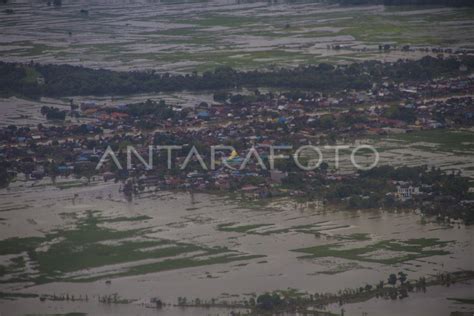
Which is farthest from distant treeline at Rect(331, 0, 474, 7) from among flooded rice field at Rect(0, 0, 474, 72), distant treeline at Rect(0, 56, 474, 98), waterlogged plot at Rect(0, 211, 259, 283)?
waterlogged plot at Rect(0, 211, 259, 283)

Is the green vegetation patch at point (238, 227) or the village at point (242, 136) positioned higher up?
the village at point (242, 136)

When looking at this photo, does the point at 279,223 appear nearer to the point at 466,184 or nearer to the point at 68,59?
the point at 466,184

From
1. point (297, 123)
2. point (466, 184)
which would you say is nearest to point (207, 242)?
point (466, 184)

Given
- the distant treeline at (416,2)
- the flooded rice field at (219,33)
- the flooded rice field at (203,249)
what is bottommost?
the flooded rice field at (203,249)

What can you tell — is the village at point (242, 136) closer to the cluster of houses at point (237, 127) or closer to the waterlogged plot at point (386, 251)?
the cluster of houses at point (237, 127)

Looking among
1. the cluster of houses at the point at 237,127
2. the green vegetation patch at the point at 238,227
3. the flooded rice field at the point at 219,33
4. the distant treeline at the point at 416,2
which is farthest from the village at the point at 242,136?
the distant treeline at the point at 416,2

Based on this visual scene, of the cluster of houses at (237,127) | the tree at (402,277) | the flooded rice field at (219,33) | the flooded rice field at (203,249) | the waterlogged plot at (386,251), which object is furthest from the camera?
the flooded rice field at (219,33)
